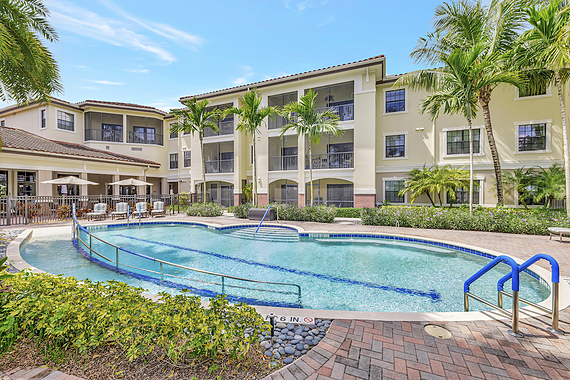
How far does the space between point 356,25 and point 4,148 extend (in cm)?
2058

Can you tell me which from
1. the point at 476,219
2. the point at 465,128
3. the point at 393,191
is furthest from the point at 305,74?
the point at 476,219

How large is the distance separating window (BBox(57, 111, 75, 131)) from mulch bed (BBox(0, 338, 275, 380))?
2695 centimetres

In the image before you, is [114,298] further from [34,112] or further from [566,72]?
[34,112]

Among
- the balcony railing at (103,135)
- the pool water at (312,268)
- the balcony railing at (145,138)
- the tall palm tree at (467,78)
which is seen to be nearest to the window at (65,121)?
the balcony railing at (103,135)

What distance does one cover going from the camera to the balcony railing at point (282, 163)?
19891 mm

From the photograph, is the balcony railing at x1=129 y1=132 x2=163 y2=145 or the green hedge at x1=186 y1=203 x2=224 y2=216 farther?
the balcony railing at x1=129 y1=132 x2=163 y2=145

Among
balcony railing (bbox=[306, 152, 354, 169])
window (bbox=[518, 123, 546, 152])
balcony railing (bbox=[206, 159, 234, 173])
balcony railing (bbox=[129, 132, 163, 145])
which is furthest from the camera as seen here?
balcony railing (bbox=[129, 132, 163, 145])

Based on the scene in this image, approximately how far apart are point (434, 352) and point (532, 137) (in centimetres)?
1806

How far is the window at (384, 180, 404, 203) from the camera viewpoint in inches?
682

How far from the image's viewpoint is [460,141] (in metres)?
16.2

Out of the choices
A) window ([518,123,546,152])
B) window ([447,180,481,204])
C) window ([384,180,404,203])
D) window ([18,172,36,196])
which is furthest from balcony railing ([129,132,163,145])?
window ([518,123,546,152])

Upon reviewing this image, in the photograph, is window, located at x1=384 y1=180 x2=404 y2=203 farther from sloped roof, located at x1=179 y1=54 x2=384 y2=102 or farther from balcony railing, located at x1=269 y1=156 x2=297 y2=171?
sloped roof, located at x1=179 y1=54 x2=384 y2=102

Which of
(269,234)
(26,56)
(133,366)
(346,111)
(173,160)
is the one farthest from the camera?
(173,160)

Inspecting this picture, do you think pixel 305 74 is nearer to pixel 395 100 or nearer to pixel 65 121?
pixel 395 100
